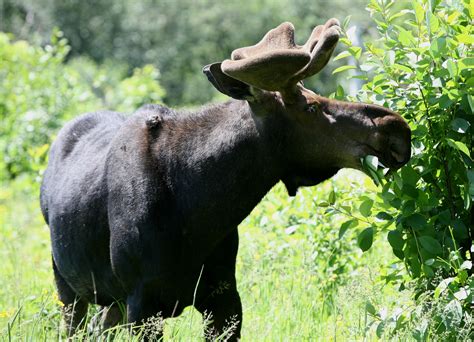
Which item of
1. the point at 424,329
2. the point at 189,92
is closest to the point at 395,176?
the point at 424,329

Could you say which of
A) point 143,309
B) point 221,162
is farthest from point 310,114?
point 143,309

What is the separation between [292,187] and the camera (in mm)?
5156

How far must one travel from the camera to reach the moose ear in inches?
201

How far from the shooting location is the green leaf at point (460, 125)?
16.3 ft

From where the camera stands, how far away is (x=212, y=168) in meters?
5.30

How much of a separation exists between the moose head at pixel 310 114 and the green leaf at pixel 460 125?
0.39 metres

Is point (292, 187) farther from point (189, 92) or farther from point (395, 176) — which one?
point (189, 92)

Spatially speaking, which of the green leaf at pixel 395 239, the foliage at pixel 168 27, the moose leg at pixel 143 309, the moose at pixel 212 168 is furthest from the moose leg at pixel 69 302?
the foliage at pixel 168 27

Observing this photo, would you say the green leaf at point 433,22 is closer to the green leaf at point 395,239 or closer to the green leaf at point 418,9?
the green leaf at point 418,9

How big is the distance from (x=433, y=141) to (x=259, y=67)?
1.16 metres

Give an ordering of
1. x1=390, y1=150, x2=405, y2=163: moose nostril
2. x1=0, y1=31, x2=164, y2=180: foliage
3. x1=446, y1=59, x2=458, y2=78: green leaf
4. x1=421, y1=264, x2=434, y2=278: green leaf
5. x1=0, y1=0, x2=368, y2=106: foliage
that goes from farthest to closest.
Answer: x1=0, y1=0, x2=368, y2=106: foliage
x1=0, y1=31, x2=164, y2=180: foliage
x1=421, y1=264, x2=434, y2=278: green leaf
x1=390, y1=150, x2=405, y2=163: moose nostril
x1=446, y1=59, x2=458, y2=78: green leaf

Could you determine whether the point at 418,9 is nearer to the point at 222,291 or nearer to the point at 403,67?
the point at 403,67

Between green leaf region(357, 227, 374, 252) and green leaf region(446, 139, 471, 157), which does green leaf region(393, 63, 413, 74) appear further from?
green leaf region(357, 227, 374, 252)

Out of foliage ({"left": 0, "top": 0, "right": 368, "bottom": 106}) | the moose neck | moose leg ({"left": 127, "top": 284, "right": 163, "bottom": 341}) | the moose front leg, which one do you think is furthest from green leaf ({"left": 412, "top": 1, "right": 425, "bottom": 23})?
foliage ({"left": 0, "top": 0, "right": 368, "bottom": 106})
